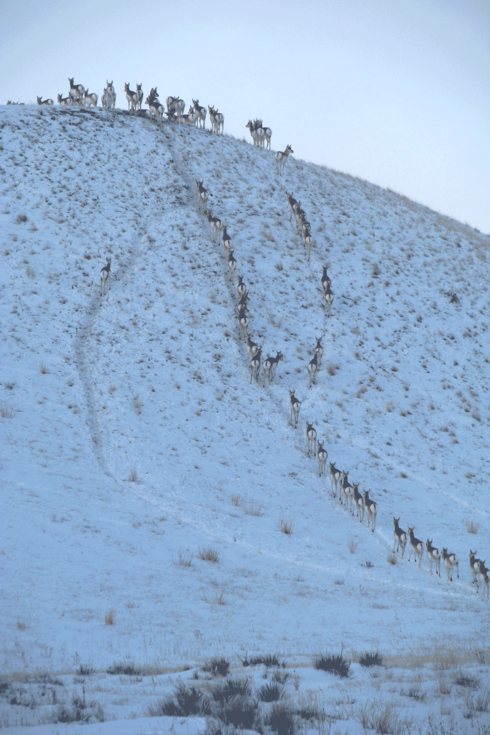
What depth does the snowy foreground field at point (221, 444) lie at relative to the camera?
7395mm

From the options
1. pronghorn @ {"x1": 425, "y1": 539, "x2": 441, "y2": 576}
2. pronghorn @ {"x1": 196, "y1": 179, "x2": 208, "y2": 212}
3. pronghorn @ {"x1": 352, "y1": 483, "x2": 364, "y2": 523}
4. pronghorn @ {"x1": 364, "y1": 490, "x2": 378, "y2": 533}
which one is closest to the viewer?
pronghorn @ {"x1": 425, "y1": 539, "x2": 441, "y2": 576}

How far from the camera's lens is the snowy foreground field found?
24.3ft

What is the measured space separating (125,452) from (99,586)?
260 inches

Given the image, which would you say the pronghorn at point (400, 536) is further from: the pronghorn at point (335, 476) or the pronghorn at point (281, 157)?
the pronghorn at point (281, 157)

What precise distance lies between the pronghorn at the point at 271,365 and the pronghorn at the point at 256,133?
2300cm

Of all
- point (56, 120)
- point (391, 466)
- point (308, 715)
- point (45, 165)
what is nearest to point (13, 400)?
point (391, 466)

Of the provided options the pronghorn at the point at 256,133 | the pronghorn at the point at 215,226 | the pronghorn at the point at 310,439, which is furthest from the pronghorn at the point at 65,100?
the pronghorn at the point at 310,439

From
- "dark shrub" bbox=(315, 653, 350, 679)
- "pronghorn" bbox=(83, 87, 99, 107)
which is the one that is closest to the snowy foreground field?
"dark shrub" bbox=(315, 653, 350, 679)

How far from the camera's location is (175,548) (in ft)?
41.5

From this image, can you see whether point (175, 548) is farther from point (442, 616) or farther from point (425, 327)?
point (425, 327)

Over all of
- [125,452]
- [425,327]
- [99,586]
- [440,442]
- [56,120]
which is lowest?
[99,586]

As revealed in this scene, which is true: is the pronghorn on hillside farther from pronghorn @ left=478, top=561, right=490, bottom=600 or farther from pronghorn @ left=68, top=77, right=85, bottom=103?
pronghorn @ left=478, top=561, right=490, bottom=600

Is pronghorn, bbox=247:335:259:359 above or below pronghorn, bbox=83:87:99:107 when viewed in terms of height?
below

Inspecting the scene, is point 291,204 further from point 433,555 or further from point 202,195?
point 433,555
